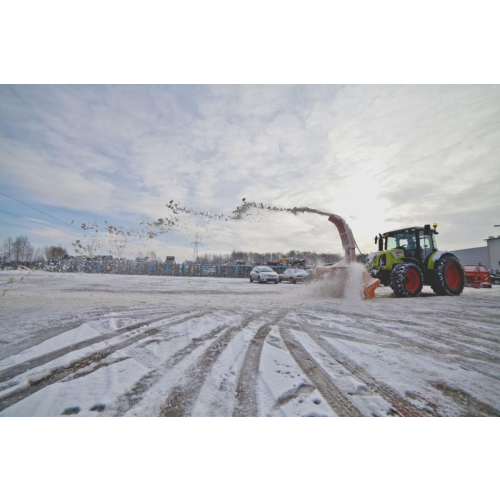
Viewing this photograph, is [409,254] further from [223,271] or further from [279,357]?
[223,271]

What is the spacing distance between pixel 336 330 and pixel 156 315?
3.83m

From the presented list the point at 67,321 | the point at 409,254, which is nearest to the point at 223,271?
the point at 409,254

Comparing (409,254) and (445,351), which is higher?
(409,254)

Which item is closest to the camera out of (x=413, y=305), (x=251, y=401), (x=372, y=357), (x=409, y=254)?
(x=251, y=401)

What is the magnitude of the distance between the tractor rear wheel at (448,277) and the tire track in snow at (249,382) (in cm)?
779

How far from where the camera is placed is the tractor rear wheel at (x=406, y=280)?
762cm

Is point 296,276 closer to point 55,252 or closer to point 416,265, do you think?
point 416,265

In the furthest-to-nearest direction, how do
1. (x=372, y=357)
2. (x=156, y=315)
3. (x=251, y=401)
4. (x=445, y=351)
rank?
(x=156, y=315), (x=445, y=351), (x=372, y=357), (x=251, y=401)

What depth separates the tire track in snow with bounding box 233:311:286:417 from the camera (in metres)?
1.78

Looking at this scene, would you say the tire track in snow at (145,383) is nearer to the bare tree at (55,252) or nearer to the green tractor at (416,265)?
the green tractor at (416,265)

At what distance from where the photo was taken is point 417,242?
27.8 feet

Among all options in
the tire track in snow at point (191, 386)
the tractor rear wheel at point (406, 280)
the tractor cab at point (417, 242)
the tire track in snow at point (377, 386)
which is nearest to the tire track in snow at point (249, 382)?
the tire track in snow at point (191, 386)

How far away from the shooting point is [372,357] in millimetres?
2824
